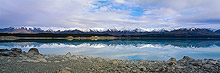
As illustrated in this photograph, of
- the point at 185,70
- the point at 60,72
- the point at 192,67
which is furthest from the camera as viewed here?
the point at 192,67

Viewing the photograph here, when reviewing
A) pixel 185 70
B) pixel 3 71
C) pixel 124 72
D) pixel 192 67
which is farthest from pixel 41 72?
pixel 192 67

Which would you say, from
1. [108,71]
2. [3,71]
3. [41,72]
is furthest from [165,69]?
[3,71]

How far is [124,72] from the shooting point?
20.4ft

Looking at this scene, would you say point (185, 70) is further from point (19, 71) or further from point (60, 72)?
point (19, 71)

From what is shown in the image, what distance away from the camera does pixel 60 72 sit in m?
5.43

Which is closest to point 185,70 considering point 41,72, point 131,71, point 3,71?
point 131,71

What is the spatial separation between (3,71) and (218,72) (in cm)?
842

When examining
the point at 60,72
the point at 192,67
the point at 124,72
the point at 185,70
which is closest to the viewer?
the point at 60,72

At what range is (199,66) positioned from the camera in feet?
23.6

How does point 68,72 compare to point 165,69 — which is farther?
point 165,69

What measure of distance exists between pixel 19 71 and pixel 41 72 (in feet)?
2.87

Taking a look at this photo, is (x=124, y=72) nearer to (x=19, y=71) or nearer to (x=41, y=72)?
(x=41, y=72)

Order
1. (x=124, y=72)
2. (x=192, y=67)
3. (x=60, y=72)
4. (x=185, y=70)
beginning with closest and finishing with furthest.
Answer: (x=60, y=72) → (x=124, y=72) → (x=185, y=70) → (x=192, y=67)

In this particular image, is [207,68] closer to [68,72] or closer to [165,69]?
[165,69]
